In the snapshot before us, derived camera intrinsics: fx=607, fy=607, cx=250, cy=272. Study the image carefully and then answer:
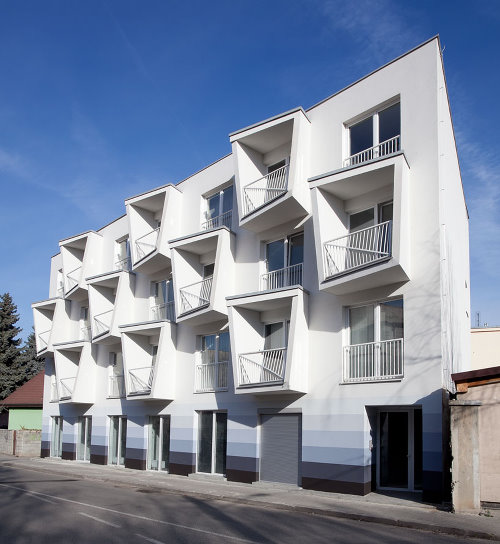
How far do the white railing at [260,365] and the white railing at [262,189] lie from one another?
4713 millimetres

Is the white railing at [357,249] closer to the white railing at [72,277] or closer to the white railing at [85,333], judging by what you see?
the white railing at [85,333]

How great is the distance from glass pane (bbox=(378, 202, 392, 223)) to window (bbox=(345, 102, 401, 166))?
148cm

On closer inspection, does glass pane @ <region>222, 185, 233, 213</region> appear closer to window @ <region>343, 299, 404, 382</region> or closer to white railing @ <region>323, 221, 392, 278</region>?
white railing @ <region>323, 221, 392, 278</region>

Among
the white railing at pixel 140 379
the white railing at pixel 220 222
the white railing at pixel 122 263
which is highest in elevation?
the white railing at pixel 220 222

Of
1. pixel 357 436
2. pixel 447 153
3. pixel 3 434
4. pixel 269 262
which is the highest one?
pixel 447 153

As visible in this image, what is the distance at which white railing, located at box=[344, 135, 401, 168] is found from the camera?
1728cm

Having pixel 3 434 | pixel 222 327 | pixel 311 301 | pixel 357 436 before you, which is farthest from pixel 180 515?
pixel 3 434

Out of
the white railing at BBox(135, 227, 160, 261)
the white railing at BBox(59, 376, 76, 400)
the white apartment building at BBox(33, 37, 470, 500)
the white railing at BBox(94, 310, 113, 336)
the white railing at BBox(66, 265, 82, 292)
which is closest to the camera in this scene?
the white apartment building at BBox(33, 37, 470, 500)

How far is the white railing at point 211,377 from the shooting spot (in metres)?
21.6

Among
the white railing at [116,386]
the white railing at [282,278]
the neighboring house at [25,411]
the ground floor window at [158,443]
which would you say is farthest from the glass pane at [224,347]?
the neighboring house at [25,411]

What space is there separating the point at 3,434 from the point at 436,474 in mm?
28562

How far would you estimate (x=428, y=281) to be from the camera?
15656 millimetres

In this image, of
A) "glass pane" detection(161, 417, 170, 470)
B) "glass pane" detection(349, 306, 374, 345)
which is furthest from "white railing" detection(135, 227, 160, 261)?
"glass pane" detection(349, 306, 374, 345)

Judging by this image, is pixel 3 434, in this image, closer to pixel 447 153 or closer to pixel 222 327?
pixel 222 327
